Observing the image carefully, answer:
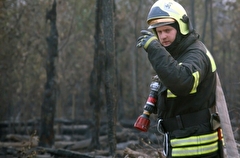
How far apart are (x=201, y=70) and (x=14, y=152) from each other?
1106cm

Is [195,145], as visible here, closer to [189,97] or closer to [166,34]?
[189,97]

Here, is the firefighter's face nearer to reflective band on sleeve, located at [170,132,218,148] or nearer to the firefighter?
the firefighter

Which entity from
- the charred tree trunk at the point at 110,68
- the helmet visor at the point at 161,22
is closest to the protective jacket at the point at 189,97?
the helmet visor at the point at 161,22

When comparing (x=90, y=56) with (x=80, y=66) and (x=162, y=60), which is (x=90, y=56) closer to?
(x=80, y=66)

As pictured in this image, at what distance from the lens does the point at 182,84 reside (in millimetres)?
3645

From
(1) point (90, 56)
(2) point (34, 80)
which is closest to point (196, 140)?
(2) point (34, 80)

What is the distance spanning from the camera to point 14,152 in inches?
559

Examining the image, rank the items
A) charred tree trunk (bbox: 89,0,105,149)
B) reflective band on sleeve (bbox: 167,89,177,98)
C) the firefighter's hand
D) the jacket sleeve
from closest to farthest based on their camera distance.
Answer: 1. the jacket sleeve
2. the firefighter's hand
3. reflective band on sleeve (bbox: 167,89,177,98)
4. charred tree trunk (bbox: 89,0,105,149)

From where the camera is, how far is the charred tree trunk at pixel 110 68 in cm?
1061

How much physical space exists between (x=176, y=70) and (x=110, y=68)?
25.3 feet

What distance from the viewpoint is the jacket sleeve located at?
11.9 ft

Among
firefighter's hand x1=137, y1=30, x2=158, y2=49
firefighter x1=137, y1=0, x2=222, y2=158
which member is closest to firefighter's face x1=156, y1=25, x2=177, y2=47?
firefighter x1=137, y1=0, x2=222, y2=158

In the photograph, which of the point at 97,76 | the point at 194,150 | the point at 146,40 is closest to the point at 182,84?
the point at 146,40

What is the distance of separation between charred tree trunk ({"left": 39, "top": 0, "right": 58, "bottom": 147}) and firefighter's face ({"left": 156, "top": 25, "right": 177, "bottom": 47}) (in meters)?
13.2
